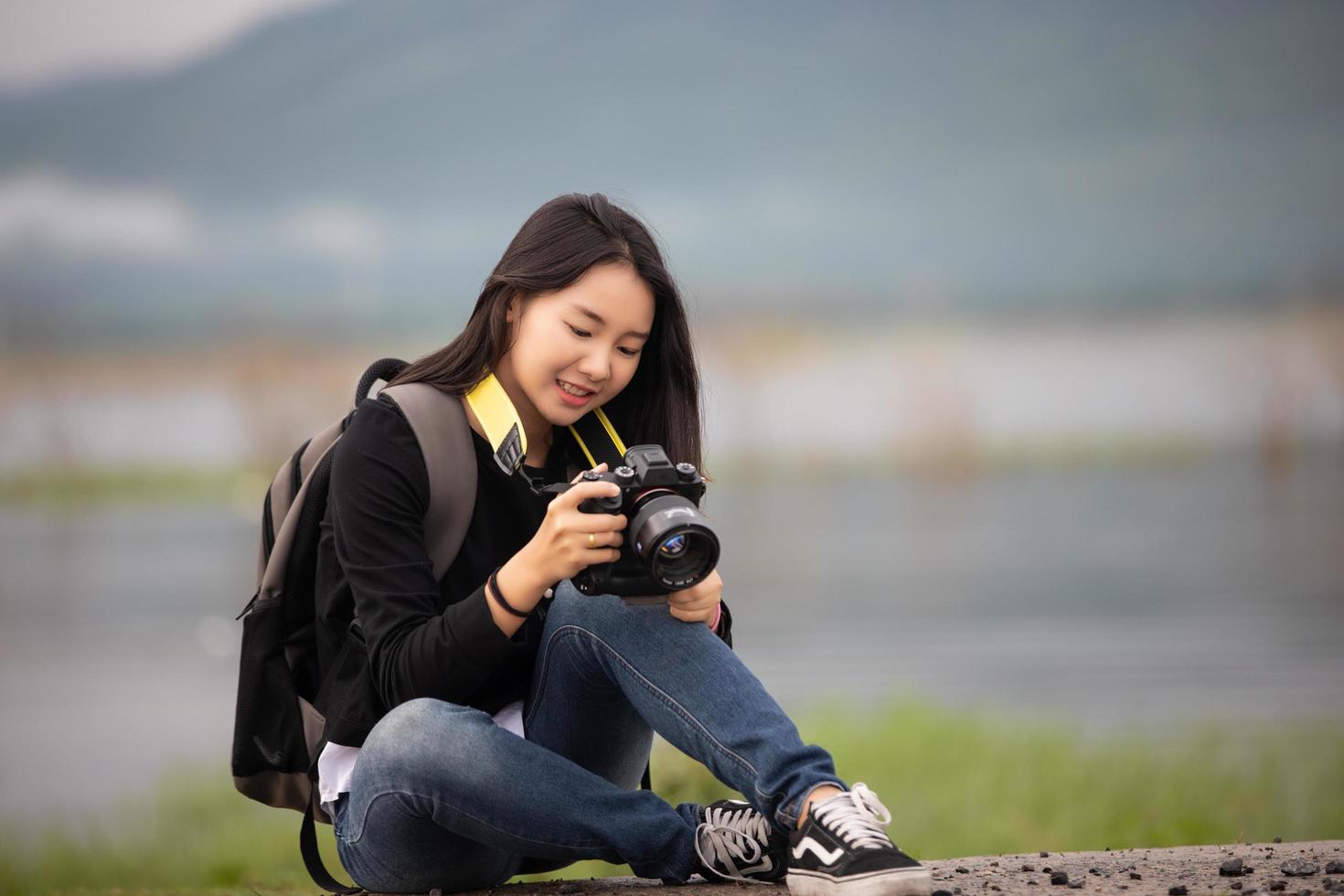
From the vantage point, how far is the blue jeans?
6.46 ft

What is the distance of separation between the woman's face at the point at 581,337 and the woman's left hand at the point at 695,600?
386mm

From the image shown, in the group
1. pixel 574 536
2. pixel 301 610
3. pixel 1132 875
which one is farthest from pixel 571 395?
pixel 1132 875

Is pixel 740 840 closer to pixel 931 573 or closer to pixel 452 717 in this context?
pixel 452 717

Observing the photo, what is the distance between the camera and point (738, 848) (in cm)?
217

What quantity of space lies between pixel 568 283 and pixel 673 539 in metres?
0.50

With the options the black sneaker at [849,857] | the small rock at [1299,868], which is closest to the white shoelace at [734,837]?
the black sneaker at [849,857]

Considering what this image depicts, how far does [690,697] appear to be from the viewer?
2.03 meters

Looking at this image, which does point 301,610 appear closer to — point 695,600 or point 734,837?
point 695,600

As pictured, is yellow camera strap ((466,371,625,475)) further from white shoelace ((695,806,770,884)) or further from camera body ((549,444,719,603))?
white shoelace ((695,806,770,884))

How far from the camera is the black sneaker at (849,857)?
1.83 metres

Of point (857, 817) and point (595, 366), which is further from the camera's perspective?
point (595, 366)

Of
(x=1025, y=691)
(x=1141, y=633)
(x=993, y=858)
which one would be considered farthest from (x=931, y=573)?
(x=993, y=858)

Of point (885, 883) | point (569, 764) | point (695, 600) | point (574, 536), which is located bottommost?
point (885, 883)

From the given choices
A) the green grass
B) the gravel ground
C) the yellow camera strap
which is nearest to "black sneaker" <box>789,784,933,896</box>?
the gravel ground
